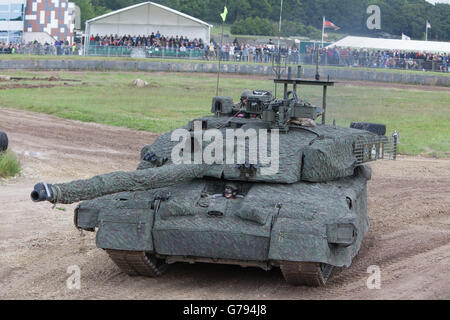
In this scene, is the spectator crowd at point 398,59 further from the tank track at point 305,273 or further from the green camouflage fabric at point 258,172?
the tank track at point 305,273

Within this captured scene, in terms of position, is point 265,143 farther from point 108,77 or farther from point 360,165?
point 108,77

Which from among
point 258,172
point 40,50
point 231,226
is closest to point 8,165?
point 258,172

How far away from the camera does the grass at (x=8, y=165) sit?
17.4 meters

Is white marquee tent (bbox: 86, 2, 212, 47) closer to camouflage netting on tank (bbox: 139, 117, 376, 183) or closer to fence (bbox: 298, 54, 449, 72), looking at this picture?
fence (bbox: 298, 54, 449, 72)

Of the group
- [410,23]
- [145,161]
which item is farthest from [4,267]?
[410,23]

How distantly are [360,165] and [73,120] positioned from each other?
53.0ft

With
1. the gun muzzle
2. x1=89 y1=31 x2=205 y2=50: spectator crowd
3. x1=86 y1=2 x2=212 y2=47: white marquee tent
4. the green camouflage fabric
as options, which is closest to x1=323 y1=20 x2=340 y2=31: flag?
the green camouflage fabric

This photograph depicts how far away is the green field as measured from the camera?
24.7m

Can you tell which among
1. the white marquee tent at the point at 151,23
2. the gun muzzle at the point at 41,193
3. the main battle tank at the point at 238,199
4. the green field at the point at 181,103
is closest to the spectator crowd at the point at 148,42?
the white marquee tent at the point at 151,23

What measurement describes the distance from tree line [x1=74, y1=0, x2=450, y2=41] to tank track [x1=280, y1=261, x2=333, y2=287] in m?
9.48

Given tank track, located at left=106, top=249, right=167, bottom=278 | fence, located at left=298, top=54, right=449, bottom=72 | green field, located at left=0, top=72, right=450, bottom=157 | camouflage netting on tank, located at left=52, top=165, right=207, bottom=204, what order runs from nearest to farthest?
camouflage netting on tank, located at left=52, top=165, right=207, bottom=204
tank track, located at left=106, top=249, right=167, bottom=278
green field, located at left=0, top=72, right=450, bottom=157
fence, located at left=298, top=54, right=449, bottom=72

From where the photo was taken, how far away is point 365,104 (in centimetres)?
2638

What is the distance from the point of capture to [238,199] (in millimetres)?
10273

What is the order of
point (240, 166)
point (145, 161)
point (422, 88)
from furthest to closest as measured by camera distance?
point (422, 88)
point (145, 161)
point (240, 166)
